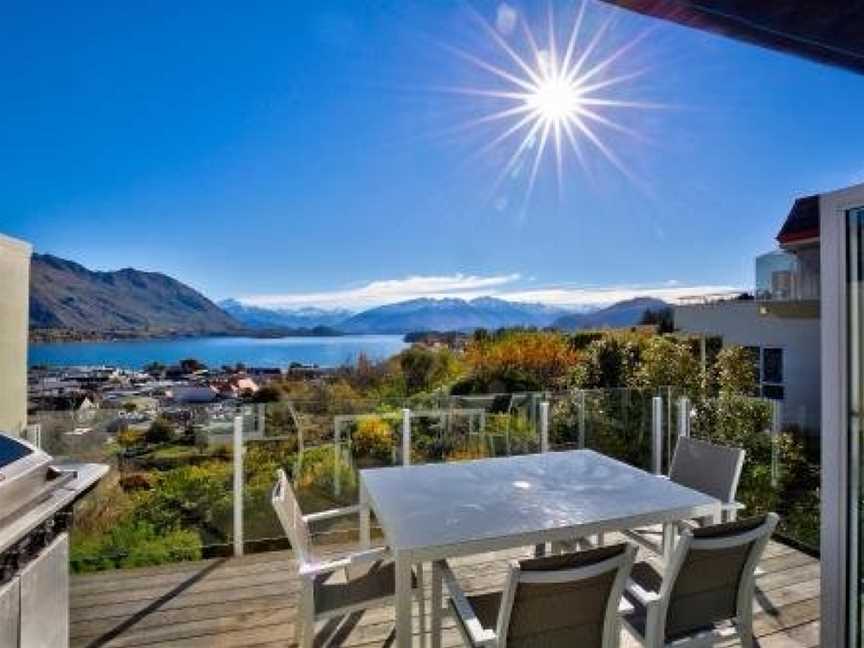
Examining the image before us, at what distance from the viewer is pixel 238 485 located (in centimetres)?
416

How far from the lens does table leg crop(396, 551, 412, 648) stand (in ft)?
6.91

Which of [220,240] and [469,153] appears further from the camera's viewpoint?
[220,240]

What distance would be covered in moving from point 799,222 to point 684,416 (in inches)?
353

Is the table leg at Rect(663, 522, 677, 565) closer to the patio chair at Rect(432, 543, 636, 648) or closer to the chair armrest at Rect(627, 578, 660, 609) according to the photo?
the chair armrest at Rect(627, 578, 660, 609)

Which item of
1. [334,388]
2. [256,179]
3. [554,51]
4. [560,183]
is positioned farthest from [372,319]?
A: [554,51]

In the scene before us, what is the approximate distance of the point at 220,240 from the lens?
1545 centimetres

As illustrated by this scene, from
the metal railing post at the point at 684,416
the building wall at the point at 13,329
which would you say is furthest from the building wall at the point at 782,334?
the building wall at the point at 13,329

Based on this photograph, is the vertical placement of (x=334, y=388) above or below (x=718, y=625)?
above

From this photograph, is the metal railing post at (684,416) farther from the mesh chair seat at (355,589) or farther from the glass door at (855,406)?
the mesh chair seat at (355,589)

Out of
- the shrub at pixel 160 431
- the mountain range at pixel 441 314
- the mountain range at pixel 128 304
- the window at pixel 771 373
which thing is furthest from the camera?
the mountain range at pixel 441 314

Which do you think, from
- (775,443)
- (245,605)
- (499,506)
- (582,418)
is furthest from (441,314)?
(499,506)

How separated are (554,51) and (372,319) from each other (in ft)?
37.7

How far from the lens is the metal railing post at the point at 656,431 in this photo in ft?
17.2

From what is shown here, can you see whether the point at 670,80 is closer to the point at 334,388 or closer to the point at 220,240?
the point at 334,388
